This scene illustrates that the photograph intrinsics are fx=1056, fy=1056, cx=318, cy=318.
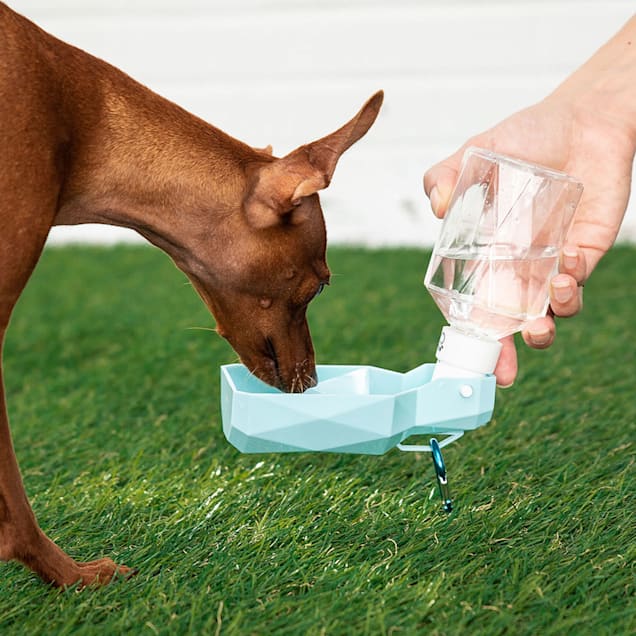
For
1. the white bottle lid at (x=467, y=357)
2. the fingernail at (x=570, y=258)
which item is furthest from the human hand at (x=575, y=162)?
the white bottle lid at (x=467, y=357)

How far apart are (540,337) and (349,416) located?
528mm

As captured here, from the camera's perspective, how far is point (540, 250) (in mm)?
2223

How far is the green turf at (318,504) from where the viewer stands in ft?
5.81

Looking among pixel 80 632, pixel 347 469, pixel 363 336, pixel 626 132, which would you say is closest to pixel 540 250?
pixel 626 132

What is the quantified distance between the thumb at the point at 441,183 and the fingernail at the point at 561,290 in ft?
1.13

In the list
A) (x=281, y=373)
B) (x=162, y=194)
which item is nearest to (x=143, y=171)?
(x=162, y=194)

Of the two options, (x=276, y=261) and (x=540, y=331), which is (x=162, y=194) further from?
(x=540, y=331)

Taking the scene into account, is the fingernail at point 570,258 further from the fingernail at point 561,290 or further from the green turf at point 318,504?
the green turf at point 318,504

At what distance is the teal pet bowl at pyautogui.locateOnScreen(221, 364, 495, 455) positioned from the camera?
189cm

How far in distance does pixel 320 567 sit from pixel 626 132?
1236 mm

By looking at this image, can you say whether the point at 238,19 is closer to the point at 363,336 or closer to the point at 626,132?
the point at 363,336

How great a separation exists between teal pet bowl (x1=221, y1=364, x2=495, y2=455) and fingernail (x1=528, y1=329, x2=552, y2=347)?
27cm

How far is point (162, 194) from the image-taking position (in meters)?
2.00

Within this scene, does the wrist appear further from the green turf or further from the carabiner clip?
the carabiner clip
